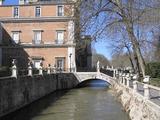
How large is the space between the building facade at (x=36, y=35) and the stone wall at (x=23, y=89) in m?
12.8

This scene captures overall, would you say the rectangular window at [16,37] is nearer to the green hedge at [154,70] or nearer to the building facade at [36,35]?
the building facade at [36,35]

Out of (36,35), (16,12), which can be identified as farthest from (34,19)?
(16,12)

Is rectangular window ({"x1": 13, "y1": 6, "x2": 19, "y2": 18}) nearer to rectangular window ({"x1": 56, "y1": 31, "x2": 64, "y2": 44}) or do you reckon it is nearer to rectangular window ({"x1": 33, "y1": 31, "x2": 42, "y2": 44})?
rectangular window ({"x1": 33, "y1": 31, "x2": 42, "y2": 44})

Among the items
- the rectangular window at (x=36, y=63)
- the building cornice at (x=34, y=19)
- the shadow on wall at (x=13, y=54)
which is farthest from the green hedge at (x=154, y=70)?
the shadow on wall at (x=13, y=54)

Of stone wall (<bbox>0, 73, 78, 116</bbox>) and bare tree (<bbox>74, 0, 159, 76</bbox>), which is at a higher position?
bare tree (<bbox>74, 0, 159, 76</bbox>)

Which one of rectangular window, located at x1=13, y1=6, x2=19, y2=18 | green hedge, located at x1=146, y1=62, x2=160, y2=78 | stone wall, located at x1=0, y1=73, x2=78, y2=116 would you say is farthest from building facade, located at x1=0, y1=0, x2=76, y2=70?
green hedge, located at x1=146, y1=62, x2=160, y2=78

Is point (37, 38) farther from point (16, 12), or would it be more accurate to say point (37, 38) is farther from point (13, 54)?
point (16, 12)

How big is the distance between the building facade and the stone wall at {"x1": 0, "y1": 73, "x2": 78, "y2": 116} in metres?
12.8

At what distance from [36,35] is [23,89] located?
3385 cm

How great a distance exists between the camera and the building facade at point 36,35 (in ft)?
208

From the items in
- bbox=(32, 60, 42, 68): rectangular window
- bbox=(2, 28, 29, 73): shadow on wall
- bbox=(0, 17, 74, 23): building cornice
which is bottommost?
bbox=(32, 60, 42, 68): rectangular window

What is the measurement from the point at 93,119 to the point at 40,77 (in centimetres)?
1580

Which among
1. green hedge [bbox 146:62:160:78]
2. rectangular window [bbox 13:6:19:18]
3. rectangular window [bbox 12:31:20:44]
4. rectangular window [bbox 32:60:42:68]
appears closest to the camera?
green hedge [bbox 146:62:160:78]

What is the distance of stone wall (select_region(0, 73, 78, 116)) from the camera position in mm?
25094
